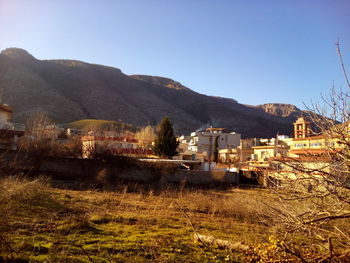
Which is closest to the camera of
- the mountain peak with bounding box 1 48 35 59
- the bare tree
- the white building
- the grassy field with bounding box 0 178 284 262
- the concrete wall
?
the bare tree

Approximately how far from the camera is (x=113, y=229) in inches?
337

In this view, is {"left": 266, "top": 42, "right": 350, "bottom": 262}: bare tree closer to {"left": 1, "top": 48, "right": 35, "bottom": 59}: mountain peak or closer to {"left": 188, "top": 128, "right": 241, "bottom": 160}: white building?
{"left": 188, "top": 128, "right": 241, "bottom": 160}: white building

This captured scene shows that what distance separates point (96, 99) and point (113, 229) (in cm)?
10042

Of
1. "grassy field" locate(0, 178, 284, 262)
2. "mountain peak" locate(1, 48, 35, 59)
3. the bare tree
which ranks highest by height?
"mountain peak" locate(1, 48, 35, 59)

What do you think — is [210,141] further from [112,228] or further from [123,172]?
[112,228]

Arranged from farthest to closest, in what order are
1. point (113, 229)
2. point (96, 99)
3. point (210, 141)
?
point (96, 99) < point (210, 141) < point (113, 229)

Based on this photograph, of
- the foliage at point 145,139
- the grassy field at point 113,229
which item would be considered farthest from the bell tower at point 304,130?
the foliage at point 145,139

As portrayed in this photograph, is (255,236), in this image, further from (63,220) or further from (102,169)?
(102,169)

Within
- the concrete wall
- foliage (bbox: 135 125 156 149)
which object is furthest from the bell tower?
foliage (bbox: 135 125 156 149)

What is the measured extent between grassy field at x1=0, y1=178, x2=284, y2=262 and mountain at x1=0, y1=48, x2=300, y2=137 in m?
58.8

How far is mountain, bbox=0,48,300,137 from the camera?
80.2 metres

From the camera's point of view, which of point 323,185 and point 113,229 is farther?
point 113,229

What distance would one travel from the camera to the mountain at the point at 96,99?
8019 centimetres

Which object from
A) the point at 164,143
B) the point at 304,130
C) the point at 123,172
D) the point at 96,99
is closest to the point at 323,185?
the point at 304,130
